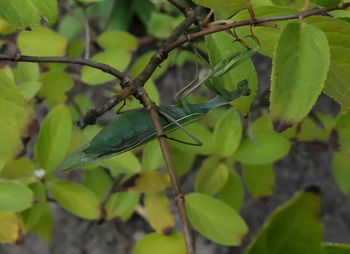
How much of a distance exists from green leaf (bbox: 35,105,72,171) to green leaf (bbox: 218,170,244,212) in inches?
12.2

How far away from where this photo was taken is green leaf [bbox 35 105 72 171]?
28.1 inches

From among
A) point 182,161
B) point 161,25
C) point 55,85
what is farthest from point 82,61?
point 161,25

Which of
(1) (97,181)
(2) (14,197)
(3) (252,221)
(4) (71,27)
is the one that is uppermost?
(2) (14,197)

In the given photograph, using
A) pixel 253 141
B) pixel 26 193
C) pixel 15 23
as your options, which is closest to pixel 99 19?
pixel 253 141

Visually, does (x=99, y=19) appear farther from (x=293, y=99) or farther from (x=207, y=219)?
(x=293, y=99)

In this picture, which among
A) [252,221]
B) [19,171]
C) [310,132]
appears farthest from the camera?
[252,221]

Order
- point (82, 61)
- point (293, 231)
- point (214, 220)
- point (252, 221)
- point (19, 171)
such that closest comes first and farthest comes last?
point (293, 231) < point (82, 61) < point (214, 220) < point (19, 171) < point (252, 221)

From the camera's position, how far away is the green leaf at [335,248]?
0.88ft

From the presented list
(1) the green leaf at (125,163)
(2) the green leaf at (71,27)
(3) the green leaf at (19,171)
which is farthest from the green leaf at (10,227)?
(2) the green leaf at (71,27)

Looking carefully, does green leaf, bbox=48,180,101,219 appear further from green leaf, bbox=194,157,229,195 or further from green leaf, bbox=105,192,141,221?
green leaf, bbox=194,157,229,195

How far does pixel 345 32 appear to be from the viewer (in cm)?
42

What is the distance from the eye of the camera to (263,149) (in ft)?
2.62

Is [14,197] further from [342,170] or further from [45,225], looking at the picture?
[342,170]

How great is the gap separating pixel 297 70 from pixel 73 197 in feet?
1.56
